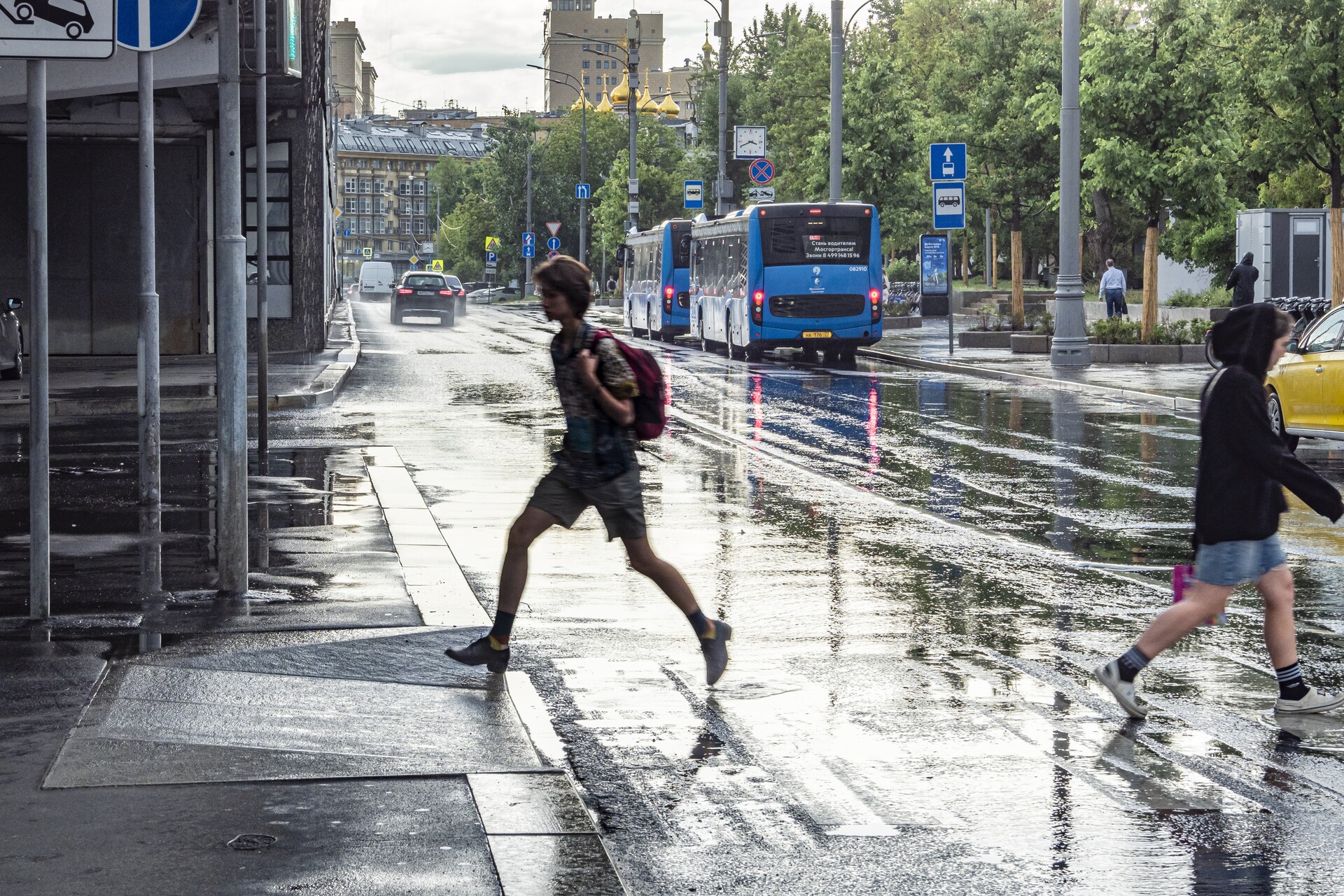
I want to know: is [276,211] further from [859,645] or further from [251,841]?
[251,841]

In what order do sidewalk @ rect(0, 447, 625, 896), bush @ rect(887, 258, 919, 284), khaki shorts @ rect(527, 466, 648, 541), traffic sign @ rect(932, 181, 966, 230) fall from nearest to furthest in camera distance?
sidewalk @ rect(0, 447, 625, 896) < khaki shorts @ rect(527, 466, 648, 541) < traffic sign @ rect(932, 181, 966, 230) < bush @ rect(887, 258, 919, 284)

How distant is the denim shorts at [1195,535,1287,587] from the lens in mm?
6703

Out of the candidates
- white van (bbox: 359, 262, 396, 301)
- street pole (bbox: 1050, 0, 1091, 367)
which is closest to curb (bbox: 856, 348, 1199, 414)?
street pole (bbox: 1050, 0, 1091, 367)

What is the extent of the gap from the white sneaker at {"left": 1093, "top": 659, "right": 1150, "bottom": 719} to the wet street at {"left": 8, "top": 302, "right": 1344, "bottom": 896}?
0.06m

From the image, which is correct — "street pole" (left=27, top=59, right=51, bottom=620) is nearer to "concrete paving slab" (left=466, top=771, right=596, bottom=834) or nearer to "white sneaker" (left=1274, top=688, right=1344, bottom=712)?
"concrete paving slab" (left=466, top=771, right=596, bottom=834)

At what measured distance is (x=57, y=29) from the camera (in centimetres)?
793

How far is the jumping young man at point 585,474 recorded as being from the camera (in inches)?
282

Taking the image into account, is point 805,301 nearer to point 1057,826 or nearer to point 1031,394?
point 1031,394

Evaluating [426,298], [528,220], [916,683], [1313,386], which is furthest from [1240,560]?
[528,220]

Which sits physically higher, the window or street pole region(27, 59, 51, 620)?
the window

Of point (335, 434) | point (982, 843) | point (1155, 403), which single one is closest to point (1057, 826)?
point (982, 843)

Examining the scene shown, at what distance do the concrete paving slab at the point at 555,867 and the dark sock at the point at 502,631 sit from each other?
2.35 meters

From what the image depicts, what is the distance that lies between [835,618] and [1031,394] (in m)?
16.9

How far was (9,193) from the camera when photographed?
3222 cm
